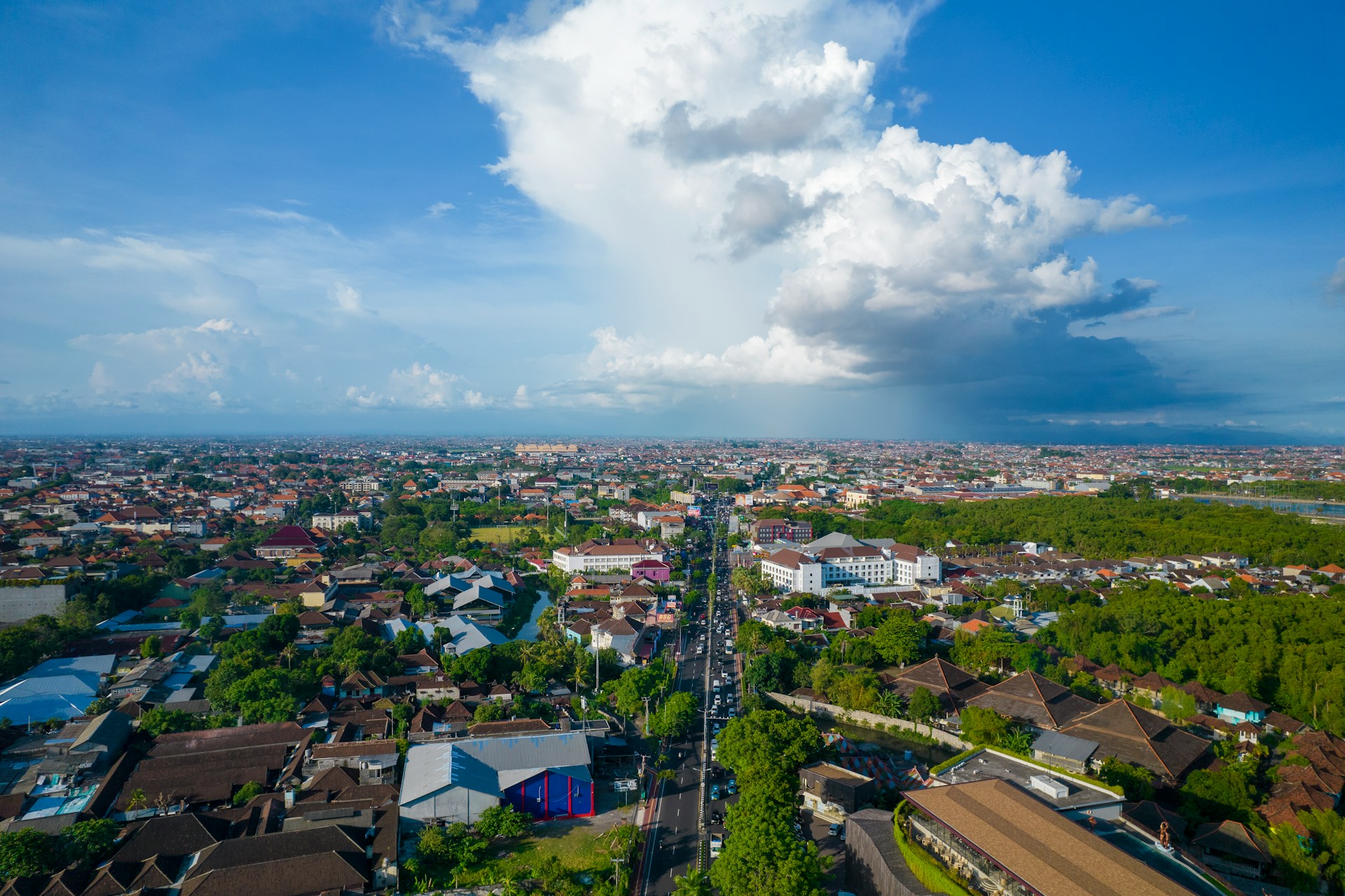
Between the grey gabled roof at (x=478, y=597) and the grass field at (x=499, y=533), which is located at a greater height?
the grey gabled roof at (x=478, y=597)

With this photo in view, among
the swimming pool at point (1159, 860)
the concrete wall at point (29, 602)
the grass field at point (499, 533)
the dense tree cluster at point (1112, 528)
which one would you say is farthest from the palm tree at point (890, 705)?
the grass field at point (499, 533)

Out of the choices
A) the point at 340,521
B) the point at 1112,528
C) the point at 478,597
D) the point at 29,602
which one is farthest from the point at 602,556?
the point at 1112,528

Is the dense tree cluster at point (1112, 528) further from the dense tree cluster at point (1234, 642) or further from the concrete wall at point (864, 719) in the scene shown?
the concrete wall at point (864, 719)

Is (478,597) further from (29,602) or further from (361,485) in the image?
(361,485)

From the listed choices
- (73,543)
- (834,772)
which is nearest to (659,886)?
(834,772)

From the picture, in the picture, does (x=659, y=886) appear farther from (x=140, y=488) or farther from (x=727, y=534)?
(x=140, y=488)

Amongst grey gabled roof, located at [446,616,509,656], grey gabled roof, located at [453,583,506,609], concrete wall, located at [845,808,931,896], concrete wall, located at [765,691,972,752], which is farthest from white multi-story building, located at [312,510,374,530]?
concrete wall, located at [845,808,931,896]
